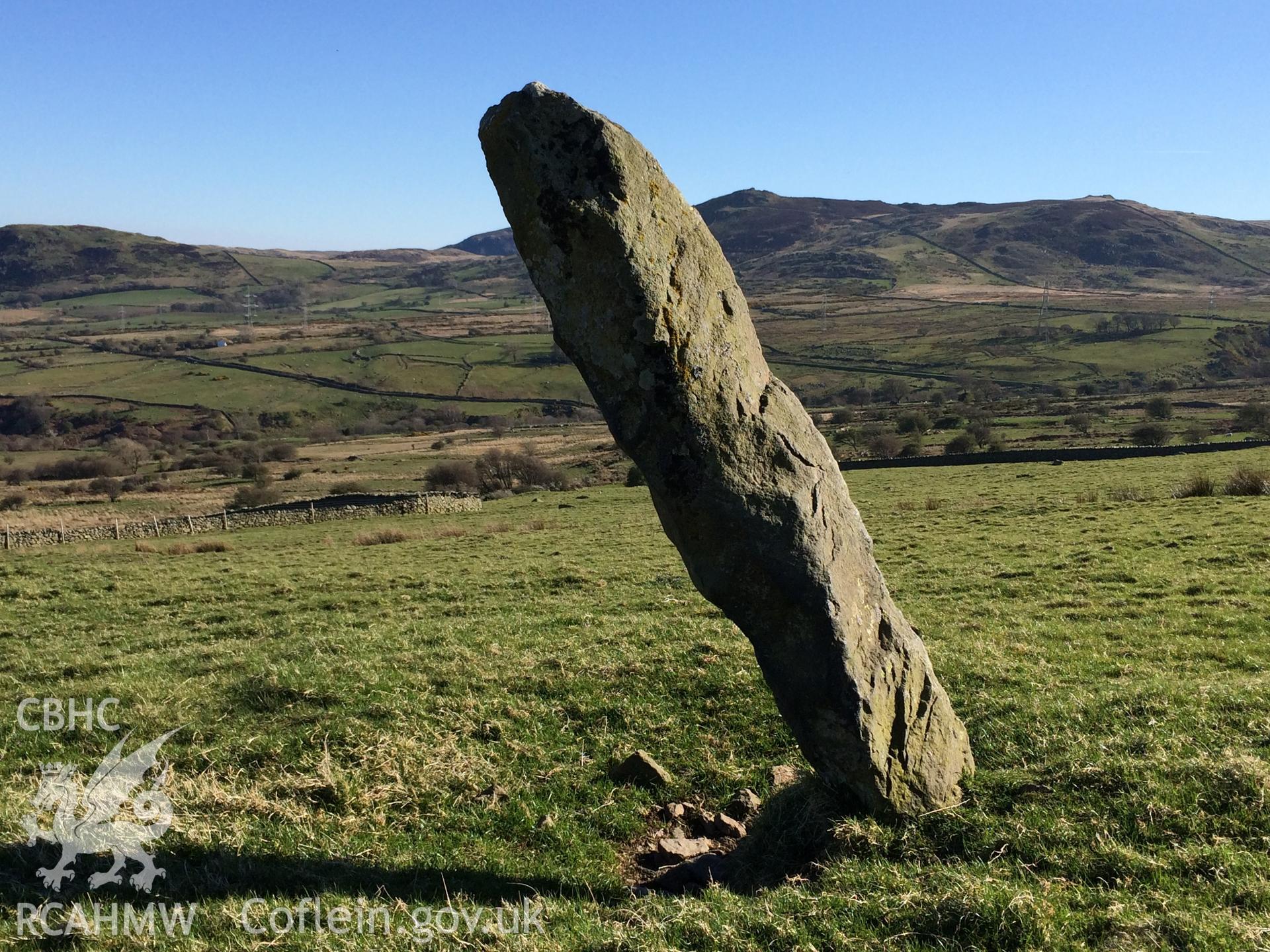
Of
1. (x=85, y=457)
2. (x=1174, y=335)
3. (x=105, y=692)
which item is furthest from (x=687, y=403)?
(x=1174, y=335)

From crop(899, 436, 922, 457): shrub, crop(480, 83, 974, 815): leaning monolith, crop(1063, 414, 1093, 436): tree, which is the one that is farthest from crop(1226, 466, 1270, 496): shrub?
crop(1063, 414, 1093, 436): tree

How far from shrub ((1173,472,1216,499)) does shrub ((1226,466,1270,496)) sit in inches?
19.5

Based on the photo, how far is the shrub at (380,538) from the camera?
36.5 m

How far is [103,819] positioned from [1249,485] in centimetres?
3567

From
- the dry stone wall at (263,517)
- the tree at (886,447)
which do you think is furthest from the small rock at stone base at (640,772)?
the tree at (886,447)

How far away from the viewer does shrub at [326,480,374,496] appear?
59.8m

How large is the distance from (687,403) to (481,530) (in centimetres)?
3188

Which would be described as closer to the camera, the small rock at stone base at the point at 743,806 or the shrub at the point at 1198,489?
the small rock at stone base at the point at 743,806

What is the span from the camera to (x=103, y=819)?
27.2ft

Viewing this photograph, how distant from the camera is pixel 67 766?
1009cm

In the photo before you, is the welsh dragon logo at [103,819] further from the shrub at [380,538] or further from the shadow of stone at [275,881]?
the shrub at [380,538]

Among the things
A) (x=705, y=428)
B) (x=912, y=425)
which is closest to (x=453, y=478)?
(x=912, y=425)

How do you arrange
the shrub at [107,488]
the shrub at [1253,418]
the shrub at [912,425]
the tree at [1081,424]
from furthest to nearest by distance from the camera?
the shrub at [912,425] → the tree at [1081,424] → the shrub at [107,488] → the shrub at [1253,418]

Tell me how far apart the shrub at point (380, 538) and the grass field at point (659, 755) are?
14839 mm
